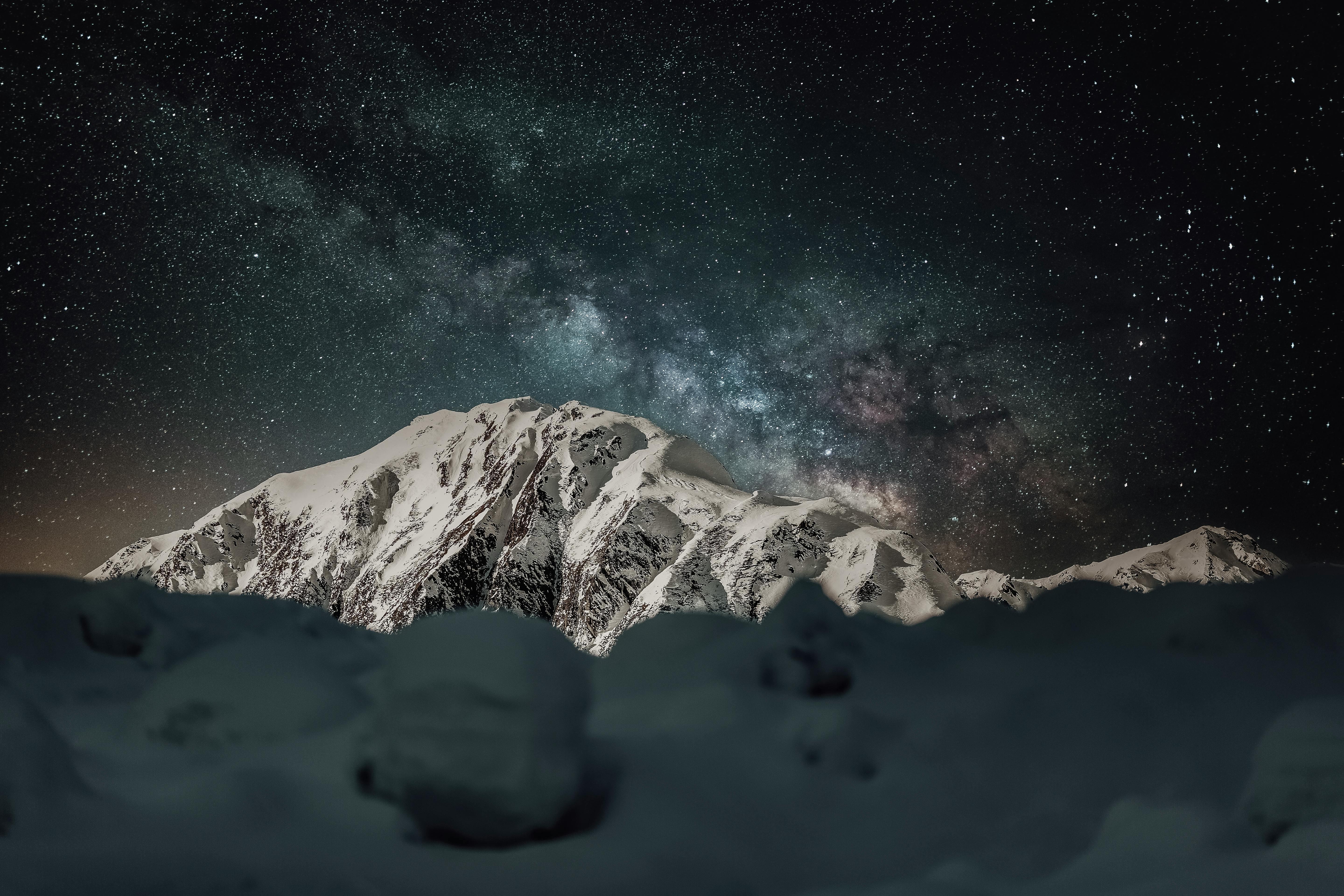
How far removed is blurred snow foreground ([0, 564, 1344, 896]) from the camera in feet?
7.84

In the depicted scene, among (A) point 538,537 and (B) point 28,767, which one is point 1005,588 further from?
(B) point 28,767

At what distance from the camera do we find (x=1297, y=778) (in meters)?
2.44

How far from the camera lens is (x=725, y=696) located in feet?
11.7

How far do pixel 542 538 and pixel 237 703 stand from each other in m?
113

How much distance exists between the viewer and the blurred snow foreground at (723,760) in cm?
239

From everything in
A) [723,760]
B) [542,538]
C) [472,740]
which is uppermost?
[542,538]

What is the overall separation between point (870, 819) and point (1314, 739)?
59.6 inches

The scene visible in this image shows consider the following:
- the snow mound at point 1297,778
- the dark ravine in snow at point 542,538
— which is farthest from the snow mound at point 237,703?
the dark ravine in snow at point 542,538

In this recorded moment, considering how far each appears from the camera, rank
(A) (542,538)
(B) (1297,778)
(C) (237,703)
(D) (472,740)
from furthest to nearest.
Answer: (A) (542,538) → (C) (237,703) → (D) (472,740) → (B) (1297,778)

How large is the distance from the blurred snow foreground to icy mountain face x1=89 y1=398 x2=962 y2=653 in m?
47.0

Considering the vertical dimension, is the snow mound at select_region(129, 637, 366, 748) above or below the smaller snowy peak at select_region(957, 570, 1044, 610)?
below

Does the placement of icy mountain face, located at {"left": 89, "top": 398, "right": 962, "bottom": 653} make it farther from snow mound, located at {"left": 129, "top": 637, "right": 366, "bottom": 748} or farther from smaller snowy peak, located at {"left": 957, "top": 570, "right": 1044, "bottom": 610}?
snow mound, located at {"left": 129, "top": 637, "right": 366, "bottom": 748}

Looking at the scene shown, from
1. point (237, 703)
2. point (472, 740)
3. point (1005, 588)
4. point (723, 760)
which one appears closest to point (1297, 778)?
point (723, 760)

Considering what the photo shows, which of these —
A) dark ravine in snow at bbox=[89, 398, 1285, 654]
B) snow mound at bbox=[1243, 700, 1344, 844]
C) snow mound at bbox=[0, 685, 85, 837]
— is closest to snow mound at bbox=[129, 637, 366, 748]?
snow mound at bbox=[0, 685, 85, 837]
